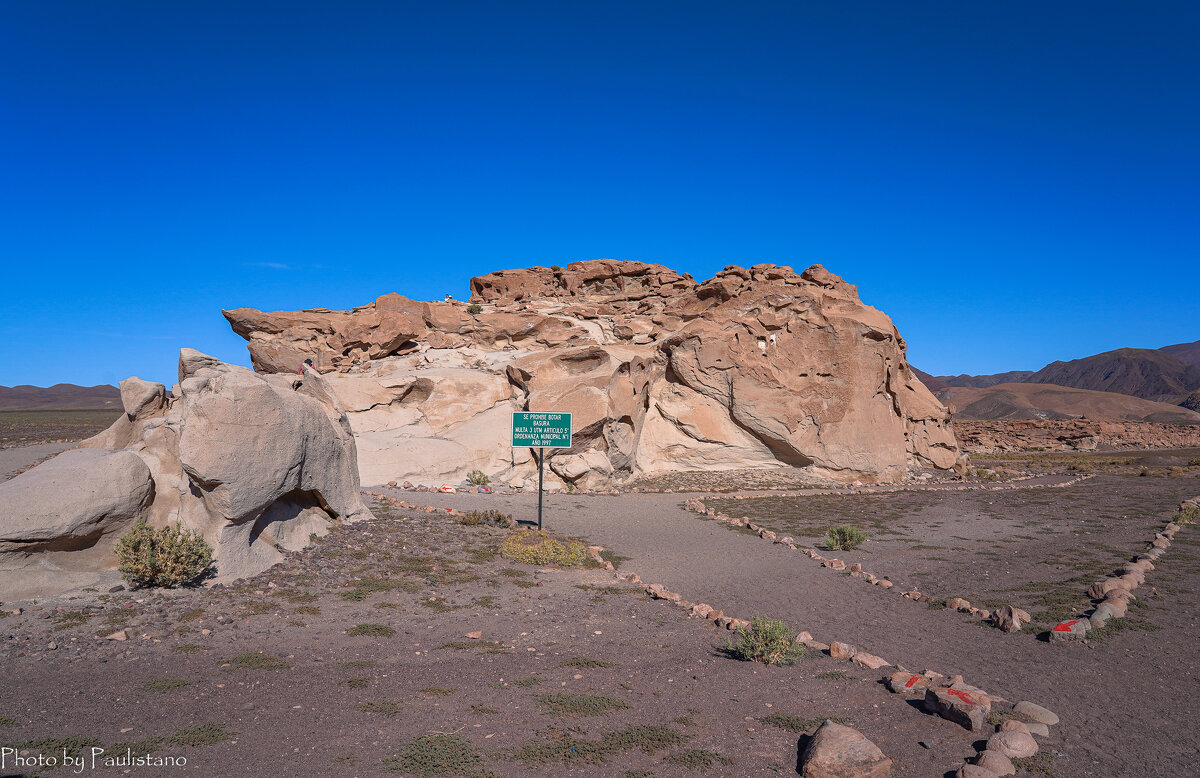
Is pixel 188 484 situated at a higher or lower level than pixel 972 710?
higher

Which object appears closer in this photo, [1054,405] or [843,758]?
[843,758]

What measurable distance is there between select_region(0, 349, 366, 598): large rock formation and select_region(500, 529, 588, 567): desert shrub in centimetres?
324

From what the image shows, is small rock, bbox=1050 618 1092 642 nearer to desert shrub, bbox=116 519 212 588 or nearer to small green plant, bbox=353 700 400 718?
small green plant, bbox=353 700 400 718

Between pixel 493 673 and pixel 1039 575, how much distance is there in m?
9.56

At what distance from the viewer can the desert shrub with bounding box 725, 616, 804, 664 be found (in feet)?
20.6

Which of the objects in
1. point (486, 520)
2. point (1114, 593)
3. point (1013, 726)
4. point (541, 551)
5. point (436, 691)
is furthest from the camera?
point (486, 520)

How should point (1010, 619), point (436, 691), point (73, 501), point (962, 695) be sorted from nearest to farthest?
point (962, 695) → point (436, 691) → point (1010, 619) → point (73, 501)

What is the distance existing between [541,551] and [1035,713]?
284 inches

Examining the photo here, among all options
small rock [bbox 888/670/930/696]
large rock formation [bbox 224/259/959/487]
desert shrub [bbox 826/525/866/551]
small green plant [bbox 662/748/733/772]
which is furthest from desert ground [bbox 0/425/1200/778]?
large rock formation [bbox 224/259/959/487]

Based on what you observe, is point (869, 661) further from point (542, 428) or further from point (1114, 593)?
point (542, 428)

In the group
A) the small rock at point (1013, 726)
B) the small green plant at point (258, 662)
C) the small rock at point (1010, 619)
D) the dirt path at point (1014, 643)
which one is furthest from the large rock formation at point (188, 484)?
the small rock at point (1010, 619)

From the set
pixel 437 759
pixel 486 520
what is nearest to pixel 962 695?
pixel 437 759

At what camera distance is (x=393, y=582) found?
8.97 m

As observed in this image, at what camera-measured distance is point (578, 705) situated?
203 inches
